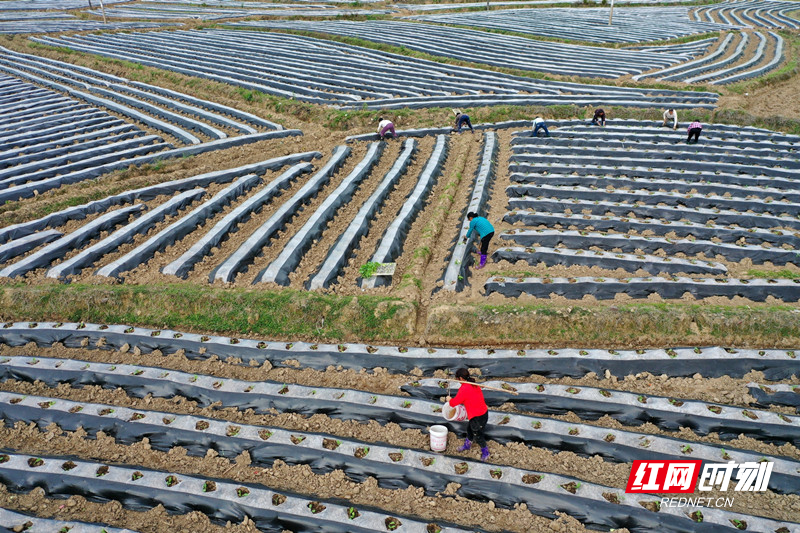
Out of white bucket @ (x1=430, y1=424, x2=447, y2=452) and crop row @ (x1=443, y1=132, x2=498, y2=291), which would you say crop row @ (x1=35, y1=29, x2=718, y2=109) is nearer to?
crop row @ (x1=443, y1=132, x2=498, y2=291)

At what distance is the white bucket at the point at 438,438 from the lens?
263 inches

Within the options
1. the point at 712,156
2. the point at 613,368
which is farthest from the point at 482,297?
the point at 712,156

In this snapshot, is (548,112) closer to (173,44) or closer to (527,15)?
(173,44)

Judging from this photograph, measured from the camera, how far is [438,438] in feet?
21.9

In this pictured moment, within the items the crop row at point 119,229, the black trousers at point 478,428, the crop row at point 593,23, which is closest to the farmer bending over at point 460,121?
the crop row at point 119,229

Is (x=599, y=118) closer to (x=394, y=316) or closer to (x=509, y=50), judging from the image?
(x=394, y=316)

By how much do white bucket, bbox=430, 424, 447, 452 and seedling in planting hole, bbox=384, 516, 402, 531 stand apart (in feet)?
3.85

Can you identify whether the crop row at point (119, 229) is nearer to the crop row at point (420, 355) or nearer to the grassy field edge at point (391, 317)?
the grassy field edge at point (391, 317)

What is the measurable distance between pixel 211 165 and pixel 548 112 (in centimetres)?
1436

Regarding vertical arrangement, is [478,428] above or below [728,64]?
below

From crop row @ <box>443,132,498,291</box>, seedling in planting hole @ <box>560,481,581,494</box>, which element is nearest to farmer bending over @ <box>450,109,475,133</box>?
crop row @ <box>443,132,498,291</box>

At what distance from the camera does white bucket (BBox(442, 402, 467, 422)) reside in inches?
270

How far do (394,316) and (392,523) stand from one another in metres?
3.94

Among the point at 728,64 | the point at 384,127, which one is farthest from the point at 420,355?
the point at 728,64
